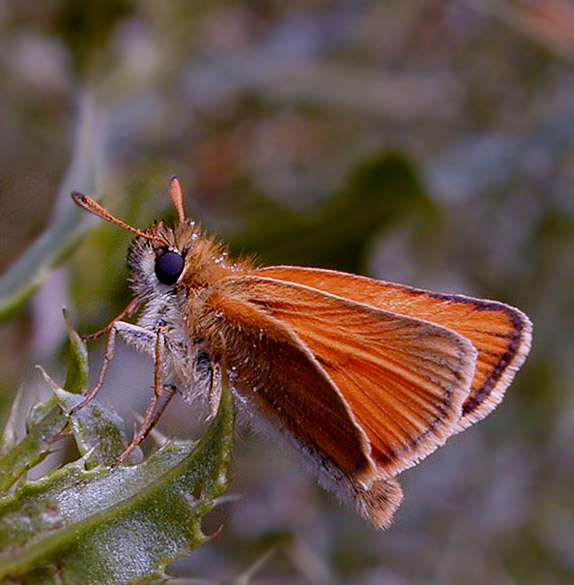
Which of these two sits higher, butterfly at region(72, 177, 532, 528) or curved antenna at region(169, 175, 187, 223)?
curved antenna at region(169, 175, 187, 223)

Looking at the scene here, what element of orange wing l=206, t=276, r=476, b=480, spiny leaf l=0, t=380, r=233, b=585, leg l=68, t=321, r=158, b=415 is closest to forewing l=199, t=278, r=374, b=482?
orange wing l=206, t=276, r=476, b=480

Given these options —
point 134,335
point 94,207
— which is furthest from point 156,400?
point 94,207

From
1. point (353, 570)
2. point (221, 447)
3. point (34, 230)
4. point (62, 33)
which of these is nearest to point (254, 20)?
point (62, 33)

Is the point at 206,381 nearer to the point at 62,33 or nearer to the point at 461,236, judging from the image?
the point at 62,33

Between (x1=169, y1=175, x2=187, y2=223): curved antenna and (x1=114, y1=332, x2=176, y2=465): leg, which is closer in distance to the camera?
(x1=114, y1=332, x2=176, y2=465): leg

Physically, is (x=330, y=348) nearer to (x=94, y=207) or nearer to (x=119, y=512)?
(x=94, y=207)

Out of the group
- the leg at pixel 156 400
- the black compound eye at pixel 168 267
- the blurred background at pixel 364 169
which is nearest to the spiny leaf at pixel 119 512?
the leg at pixel 156 400

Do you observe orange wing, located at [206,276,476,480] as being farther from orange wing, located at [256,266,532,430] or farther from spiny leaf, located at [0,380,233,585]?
spiny leaf, located at [0,380,233,585]
